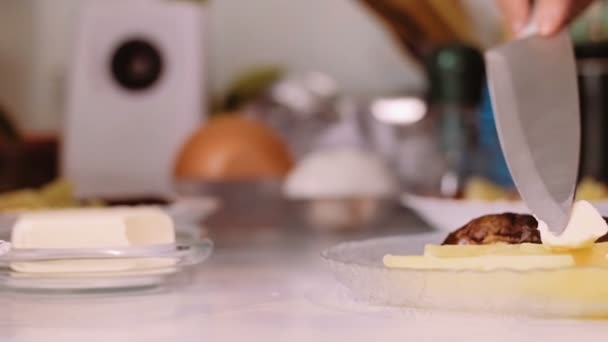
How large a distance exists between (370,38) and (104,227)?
830 mm

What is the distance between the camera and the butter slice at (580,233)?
0.46 m

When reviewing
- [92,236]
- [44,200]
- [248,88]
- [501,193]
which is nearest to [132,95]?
[248,88]

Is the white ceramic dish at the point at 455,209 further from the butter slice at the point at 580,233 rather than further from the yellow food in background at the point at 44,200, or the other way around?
the yellow food in background at the point at 44,200

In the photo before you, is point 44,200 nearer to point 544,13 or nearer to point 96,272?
point 96,272

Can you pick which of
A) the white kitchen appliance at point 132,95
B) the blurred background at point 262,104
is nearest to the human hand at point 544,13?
the blurred background at point 262,104

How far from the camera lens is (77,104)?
3.83ft

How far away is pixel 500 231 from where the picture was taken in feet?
1.61

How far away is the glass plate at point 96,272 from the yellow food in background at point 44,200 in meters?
0.25

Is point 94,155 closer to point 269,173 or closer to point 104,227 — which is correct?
point 269,173

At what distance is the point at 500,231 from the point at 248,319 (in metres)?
0.13

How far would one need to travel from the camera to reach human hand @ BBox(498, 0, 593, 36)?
582 millimetres

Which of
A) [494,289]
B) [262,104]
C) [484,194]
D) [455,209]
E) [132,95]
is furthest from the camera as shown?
[262,104]

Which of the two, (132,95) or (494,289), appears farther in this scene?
(132,95)

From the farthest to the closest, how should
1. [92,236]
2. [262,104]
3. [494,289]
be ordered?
1. [262,104]
2. [92,236]
3. [494,289]
